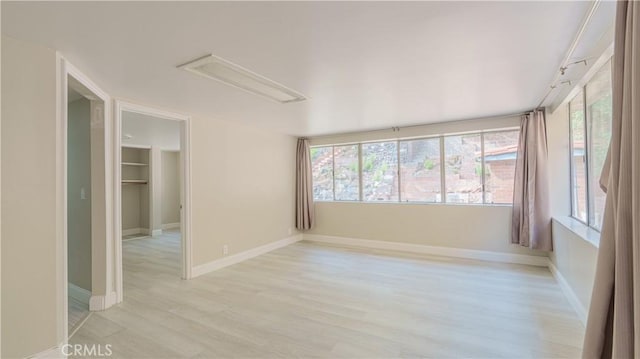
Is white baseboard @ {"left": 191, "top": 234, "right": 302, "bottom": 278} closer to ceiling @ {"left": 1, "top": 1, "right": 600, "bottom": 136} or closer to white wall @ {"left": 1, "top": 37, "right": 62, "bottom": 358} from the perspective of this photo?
white wall @ {"left": 1, "top": 37, "right": 62, "bottom": 358}

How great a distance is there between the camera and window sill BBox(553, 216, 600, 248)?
2.39 meters

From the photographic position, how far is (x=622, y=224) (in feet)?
3.24

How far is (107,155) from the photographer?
115 inches

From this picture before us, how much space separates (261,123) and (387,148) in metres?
2.44

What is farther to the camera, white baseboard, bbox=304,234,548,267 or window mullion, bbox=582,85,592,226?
white baseboard, bbox=304,234,548,267

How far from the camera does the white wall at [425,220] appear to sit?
4355 mm

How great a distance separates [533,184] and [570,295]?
4.93 feet

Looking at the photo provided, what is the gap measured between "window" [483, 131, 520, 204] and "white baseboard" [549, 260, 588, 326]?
119cm

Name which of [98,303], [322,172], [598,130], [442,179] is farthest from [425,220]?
[98,303]

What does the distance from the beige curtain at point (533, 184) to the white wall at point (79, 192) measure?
5.47 metres

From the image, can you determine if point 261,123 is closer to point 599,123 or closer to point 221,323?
point 221,323

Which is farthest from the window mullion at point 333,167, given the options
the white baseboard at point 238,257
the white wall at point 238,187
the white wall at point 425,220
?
the white baseboard at point 238,257

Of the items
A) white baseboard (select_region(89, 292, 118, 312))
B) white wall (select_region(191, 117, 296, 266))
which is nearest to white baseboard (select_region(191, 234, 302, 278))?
white wall (select_region(191, 117, 296, 266))

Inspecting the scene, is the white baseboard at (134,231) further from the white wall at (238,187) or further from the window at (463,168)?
the window at (463,168)
